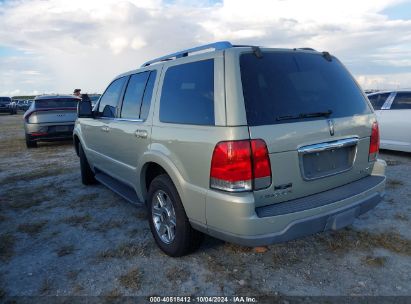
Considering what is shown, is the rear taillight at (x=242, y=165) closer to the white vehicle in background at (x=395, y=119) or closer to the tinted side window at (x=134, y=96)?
the tinted side window at (x=134, y=96)

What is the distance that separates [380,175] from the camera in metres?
3.40

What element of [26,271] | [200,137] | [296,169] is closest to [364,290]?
[296,169]

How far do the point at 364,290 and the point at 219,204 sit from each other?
135 centimetres

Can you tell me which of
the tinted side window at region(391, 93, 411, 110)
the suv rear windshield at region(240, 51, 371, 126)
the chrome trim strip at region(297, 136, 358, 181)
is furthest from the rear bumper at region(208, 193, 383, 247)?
the tinted side window at region(391, 93, 411, 110)

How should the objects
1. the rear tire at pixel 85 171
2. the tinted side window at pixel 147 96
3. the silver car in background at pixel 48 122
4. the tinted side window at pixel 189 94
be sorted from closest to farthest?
the tinted side window at pixel 189 94
the tinted side window at pixel 147 96
the rear tire at pixel 85 171
the silver car in background at pixel 48 122

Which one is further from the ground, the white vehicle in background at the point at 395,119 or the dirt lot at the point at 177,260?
the white vehicle in background at the point at 395,119

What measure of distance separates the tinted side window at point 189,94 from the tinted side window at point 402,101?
6205mm

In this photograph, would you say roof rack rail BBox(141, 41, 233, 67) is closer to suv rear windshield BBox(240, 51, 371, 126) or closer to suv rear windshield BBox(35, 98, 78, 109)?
suv rear windshield BBox(240, 51, 371, 126)

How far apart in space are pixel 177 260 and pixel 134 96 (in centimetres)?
193

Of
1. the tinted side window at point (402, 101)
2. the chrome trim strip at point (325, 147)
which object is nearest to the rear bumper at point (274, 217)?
the chrome trim strip at point (325, 147)

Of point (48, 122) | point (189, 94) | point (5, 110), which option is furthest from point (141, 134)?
point (5, 110)

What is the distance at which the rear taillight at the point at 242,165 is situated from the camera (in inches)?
98.3

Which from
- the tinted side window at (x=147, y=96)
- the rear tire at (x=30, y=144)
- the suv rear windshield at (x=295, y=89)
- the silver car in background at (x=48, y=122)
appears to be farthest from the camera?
the rear tire at (x=30, y=144)

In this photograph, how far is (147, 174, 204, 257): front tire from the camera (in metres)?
3.09
